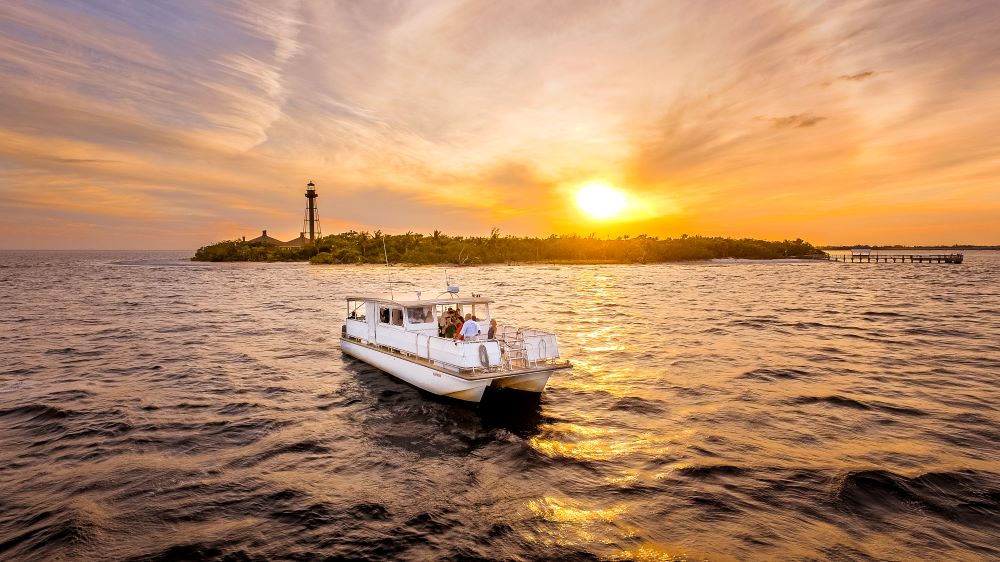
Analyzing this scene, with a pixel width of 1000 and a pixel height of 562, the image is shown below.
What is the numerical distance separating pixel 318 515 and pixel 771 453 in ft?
37.5

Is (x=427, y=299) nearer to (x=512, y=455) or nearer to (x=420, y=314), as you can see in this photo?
(x=420, y=314)

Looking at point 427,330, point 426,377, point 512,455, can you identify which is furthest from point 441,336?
point 512,455

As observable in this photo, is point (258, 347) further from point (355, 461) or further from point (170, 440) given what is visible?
point (355, 461)

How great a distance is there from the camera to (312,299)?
2066 inches

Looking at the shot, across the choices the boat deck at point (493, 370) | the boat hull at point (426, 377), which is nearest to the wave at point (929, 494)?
the boat deck at point (493, 370)

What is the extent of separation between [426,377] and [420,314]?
10.6 ft

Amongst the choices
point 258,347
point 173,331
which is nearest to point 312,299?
point 173,331

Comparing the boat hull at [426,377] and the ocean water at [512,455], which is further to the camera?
the boat hull at [426,377]

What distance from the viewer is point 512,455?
1351 cm

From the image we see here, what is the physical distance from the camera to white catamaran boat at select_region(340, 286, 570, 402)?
1620 centimetres

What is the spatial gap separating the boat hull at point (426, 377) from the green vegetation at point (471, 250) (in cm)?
10621

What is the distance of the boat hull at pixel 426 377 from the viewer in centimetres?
1612

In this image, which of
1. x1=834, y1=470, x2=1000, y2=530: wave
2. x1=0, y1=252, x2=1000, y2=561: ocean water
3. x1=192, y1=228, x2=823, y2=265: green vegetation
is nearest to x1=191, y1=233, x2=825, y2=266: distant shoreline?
x1=192, y1=228, x2=823, y2=265: green vegetation

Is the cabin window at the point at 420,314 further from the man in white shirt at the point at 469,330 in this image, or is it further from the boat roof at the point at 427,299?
the man in white shirt at the point at 469,330
